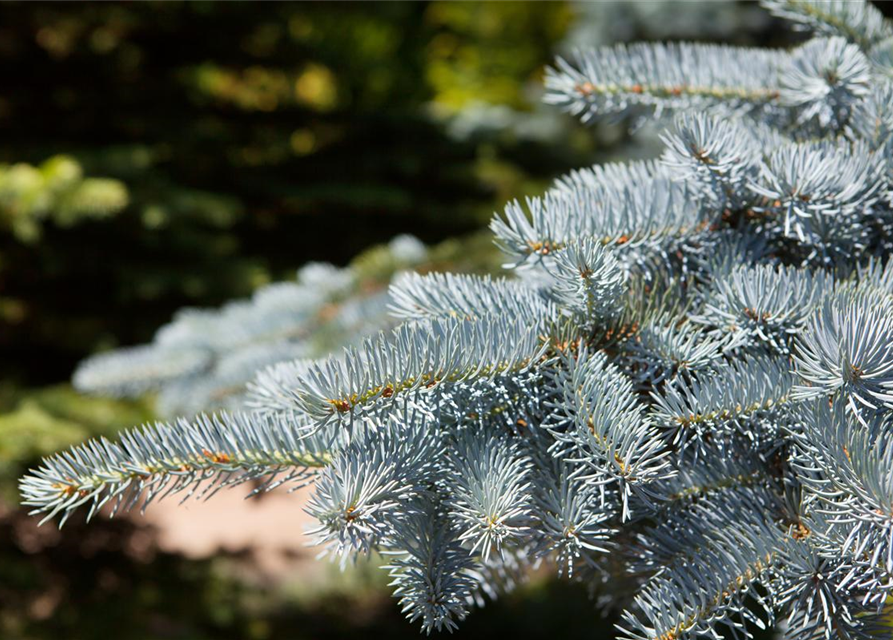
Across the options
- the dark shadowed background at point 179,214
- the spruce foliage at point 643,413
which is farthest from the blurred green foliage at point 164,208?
the spruce foliage at point 643,413

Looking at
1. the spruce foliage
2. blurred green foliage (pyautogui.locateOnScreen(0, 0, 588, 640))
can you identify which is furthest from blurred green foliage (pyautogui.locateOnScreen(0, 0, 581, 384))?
the spruce foliage

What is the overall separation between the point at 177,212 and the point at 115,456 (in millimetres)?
2239

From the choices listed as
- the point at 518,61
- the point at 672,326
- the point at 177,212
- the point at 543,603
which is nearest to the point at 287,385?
the point at 672,326

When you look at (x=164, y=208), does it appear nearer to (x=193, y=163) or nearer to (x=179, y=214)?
(x=179, y=214)

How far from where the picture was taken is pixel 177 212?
2.66 m

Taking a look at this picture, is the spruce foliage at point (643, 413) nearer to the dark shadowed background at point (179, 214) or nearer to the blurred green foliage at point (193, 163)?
the dark shadowed background at point (179, 214)

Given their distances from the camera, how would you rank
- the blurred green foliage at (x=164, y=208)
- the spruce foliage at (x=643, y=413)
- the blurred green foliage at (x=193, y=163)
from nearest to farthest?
the spruce foliage at (x=643, y=413) < the blurred green foliage at (x=164, y=208) < the blurred green foliage at (x=193, y=163)

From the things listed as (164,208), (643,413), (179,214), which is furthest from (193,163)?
(643,413)

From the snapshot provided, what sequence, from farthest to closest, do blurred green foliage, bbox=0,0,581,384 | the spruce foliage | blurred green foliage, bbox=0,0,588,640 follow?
blurred green foliage, bbox=0,0,581,384
blurred green foliage, bbox=0,0,588,640
the spruce foliage

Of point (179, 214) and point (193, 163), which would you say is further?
point (193, 163)

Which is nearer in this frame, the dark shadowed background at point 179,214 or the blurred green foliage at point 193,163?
the dark shadowed background at point 179,214

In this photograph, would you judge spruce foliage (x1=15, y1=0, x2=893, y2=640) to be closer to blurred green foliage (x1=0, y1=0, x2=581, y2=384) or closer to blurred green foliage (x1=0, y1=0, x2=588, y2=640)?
blurred green foliage (x1=0, y1=0, x2=588, y2=640)

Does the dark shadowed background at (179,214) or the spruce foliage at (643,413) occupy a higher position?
the dark shadowed background at (179,214)

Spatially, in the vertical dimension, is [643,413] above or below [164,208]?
below
